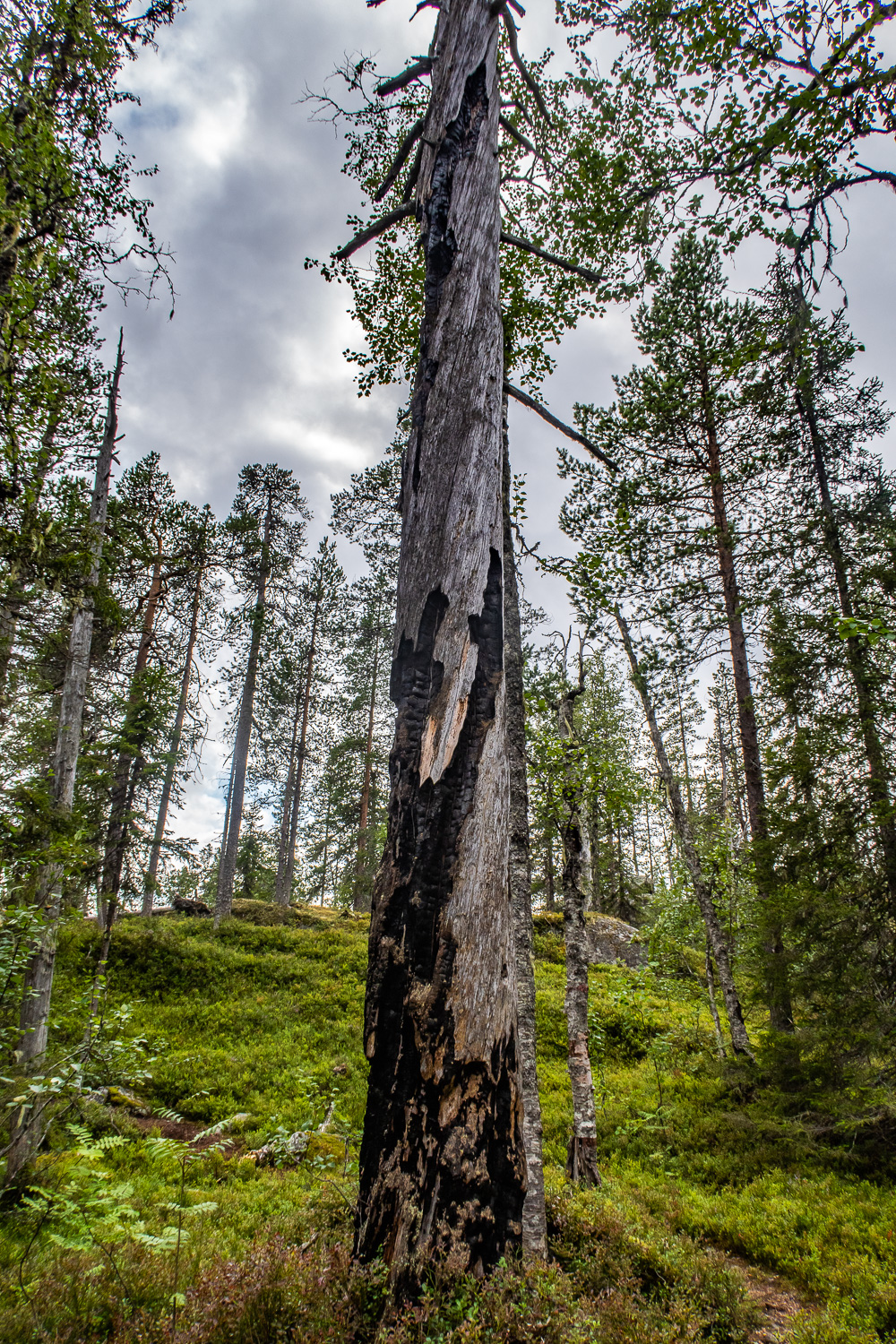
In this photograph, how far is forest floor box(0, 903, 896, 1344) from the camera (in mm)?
2021

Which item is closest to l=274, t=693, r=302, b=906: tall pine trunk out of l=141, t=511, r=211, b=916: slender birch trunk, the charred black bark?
l=141, t=511, r=211, b=916: slender birch trunk

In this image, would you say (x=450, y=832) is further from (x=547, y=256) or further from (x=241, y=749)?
(x=241, y=749)

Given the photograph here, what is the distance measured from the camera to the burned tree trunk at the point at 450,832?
1930mm

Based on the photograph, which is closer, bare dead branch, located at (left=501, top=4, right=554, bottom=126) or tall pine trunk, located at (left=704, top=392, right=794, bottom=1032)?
bare dead branch, located at (left=501, top=4, right=554, bottom=126)

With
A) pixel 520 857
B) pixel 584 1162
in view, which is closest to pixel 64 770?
pixel 520 857

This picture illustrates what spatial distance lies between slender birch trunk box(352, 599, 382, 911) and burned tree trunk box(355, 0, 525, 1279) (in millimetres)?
18167

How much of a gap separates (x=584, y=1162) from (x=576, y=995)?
5.22 ft

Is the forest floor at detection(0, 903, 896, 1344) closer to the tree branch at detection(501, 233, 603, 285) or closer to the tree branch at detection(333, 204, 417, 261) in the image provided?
the tree branch at detection(333, 204, 417, 261)

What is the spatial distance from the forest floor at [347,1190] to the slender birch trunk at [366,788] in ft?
18.2

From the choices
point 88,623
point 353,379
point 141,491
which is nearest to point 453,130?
point 353,379

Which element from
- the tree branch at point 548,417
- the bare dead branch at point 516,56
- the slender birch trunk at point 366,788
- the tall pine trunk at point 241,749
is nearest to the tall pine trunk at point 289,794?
the slender birch trunk at point 366,788

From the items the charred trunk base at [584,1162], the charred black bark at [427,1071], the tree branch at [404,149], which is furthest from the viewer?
the charred trunk base at [584,1162]

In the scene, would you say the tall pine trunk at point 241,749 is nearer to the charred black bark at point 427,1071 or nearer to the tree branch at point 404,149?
the tree branch at point 404,149

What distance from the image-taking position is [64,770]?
7973mm
